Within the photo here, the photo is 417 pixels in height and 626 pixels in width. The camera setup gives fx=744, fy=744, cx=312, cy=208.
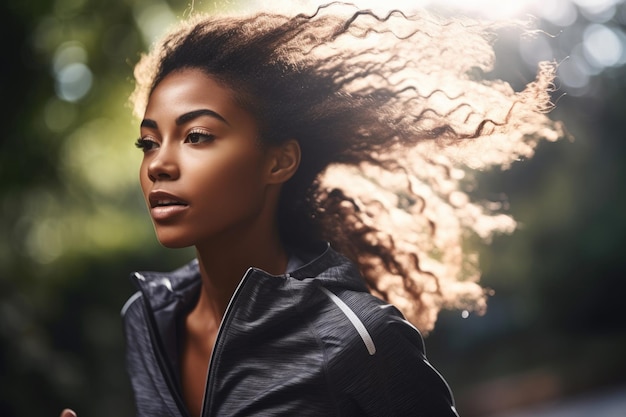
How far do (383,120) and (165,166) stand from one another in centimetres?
39

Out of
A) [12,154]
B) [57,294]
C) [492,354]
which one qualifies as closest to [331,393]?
[12,154]

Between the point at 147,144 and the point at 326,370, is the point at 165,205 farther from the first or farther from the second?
the point at 326,370

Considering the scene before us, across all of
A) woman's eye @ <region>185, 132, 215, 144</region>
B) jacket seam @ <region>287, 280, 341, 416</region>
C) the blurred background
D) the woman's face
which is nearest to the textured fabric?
jacket seam @ <region>287, 280, 341, 416</region>

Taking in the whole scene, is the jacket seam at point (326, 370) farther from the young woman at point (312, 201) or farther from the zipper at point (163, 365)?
the zipper at point (163, 365)

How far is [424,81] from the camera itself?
1289 mm

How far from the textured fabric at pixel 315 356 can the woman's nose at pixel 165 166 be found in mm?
195

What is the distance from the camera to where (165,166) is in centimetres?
114

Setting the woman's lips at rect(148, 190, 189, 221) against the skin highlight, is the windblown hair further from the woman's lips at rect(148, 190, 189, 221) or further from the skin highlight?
the woman's lips at rect(148, 190, 189, 221)

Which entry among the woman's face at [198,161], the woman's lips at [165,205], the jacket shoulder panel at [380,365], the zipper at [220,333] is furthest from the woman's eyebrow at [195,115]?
the jacket shoulder panel at [380,365]

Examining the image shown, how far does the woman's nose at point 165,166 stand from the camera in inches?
44.9

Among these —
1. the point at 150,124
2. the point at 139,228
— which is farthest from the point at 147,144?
the point at 139,228

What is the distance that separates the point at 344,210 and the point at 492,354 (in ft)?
12.6

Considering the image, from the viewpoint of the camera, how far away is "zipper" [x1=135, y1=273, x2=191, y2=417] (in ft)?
4.09

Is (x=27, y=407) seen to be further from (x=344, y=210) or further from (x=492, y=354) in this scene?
(x=492, y=354)
